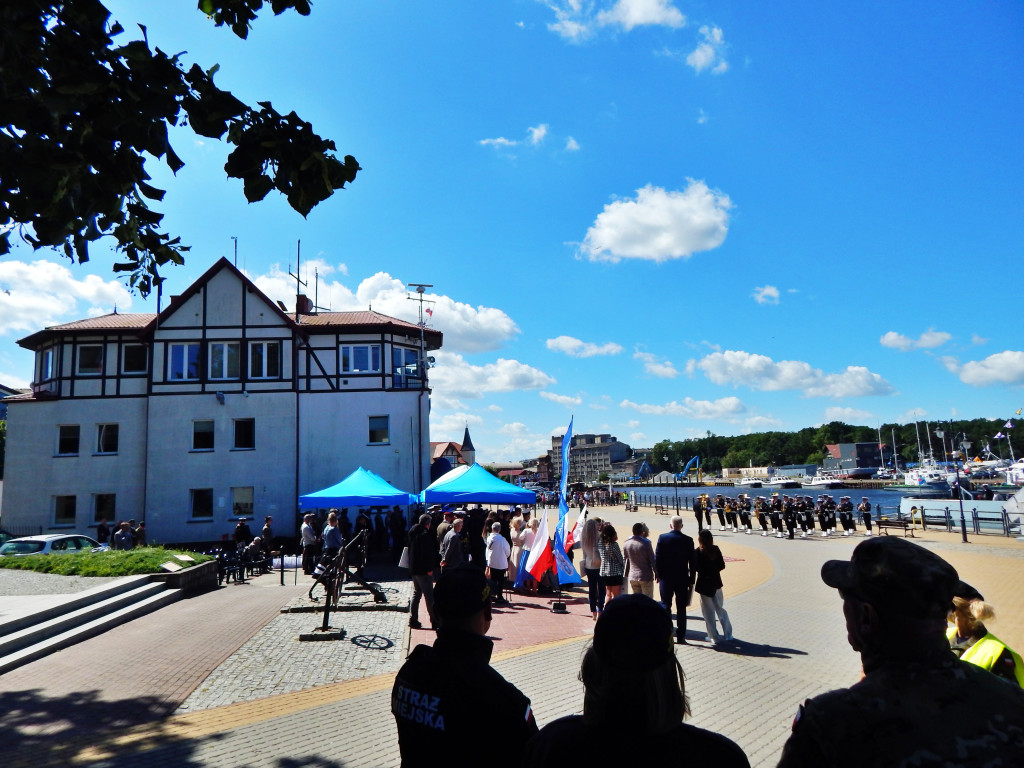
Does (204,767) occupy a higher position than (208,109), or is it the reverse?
(208,109)

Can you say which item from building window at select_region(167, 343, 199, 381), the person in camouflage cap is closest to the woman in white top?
the person in camouflage cap

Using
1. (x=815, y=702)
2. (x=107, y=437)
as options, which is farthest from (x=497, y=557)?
(x=107, y=437)

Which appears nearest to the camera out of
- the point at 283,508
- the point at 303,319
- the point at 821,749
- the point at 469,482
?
the point at 821,749

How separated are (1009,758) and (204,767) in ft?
19.3

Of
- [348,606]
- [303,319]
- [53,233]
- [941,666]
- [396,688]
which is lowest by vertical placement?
[348,606]

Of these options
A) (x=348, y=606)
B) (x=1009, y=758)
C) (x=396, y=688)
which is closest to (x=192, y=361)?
(x=348, y=606)

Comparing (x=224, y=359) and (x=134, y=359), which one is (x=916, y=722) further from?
(x=134, y=359)

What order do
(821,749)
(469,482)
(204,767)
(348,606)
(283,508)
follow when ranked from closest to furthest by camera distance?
(821,749) < (204,767) < (348,606) < (469,482) < (283,508)

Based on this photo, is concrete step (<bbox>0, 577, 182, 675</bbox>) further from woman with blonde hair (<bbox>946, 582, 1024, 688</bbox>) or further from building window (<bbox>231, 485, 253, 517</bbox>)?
building window (<bbox>231, 485, 253, 517</bbox>)

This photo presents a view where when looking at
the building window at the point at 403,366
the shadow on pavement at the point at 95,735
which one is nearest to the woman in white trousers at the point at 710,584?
the shadow on pavement at the point at 95,735

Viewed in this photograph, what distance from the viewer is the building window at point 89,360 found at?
27.8m

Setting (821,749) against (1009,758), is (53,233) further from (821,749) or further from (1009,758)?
(1009,758)

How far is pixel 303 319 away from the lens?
30531mm

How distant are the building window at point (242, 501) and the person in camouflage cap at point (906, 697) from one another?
28.2 metres
